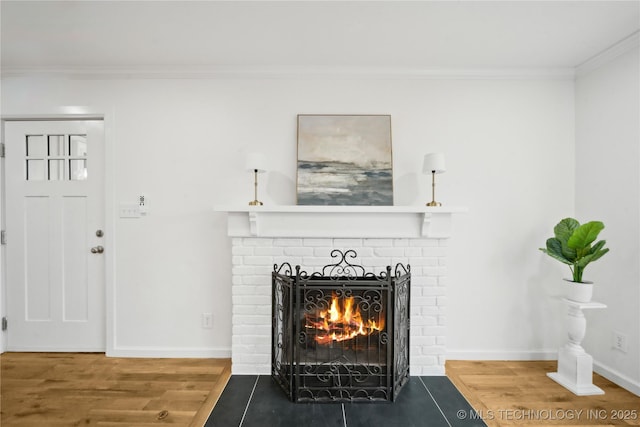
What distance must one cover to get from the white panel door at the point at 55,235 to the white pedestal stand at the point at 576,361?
354 centimetres

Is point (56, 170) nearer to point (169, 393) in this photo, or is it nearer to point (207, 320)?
point (207, 320)

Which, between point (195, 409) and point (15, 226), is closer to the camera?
point (195, 409)

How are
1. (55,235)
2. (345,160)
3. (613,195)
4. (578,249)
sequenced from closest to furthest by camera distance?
(578,249), (613,195), (345,160), (55,235)

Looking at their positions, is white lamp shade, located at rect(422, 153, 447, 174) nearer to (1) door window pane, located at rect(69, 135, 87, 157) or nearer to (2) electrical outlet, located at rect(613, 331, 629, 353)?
(2) electrical outlet, located at rect(613, 331, 629, 353)

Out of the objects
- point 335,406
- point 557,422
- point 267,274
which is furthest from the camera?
point 267,274

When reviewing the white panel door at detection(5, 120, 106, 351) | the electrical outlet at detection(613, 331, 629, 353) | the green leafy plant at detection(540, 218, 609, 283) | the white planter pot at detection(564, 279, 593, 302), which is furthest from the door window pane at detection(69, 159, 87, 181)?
the electrical outlet at detection(613, 331, 629, 353)

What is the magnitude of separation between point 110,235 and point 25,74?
1.47 meters

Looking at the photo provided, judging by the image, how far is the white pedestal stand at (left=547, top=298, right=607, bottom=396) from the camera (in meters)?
2.16

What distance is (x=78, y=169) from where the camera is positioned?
270cm

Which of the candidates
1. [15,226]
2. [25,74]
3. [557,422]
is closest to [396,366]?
[557,422]

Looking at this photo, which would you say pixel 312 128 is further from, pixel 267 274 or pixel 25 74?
pixel 25 74

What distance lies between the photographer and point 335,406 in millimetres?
1974

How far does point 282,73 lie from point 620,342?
3142mm

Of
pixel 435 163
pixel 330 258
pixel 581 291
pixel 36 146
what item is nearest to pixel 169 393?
pixel 330 258
